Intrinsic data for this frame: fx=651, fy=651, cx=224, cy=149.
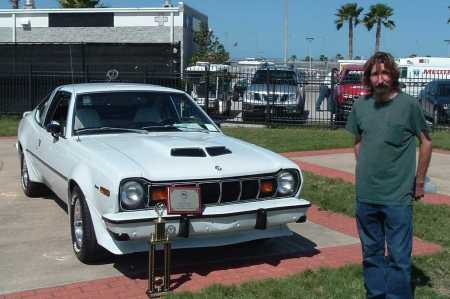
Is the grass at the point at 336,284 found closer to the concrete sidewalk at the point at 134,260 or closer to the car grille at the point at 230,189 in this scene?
the concrete sidewalk at the point at 134,260

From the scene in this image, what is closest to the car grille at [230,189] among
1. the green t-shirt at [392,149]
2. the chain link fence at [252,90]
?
the green t-shirt at [392,149]

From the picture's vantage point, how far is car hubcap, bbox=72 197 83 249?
219 inches

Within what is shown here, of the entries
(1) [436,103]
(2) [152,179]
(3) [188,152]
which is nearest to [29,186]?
(3) [188,152]

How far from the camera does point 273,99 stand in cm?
1905

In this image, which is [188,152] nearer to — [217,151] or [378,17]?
[217,151]

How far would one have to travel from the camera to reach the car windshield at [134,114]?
642cm

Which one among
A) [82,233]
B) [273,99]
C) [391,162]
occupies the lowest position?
[82,233]

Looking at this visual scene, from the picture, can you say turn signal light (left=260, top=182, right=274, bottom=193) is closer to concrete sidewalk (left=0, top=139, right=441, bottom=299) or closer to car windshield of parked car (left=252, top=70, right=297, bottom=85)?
concrete sidewalk (left=0, top=139, right=441, bottom=299)

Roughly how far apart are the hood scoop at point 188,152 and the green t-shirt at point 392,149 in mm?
1649

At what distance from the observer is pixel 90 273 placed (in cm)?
534

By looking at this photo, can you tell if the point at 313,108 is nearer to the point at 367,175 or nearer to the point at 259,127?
the point at 259,127

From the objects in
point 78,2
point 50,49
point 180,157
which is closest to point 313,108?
point 50,49

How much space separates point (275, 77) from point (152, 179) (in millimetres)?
15464

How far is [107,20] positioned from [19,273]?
27648 mm
